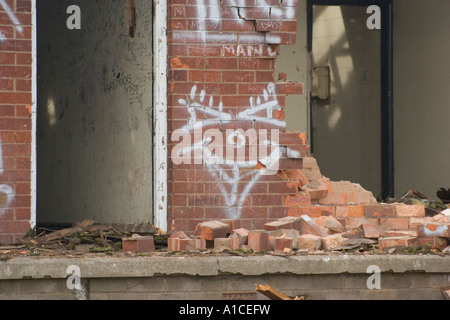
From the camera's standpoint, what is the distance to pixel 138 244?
22.5 feet

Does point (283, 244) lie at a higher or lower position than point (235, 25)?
lower

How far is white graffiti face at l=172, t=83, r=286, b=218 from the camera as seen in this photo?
7359mm

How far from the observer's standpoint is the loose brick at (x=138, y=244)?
6848mm

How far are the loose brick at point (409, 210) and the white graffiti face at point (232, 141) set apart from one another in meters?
1.25

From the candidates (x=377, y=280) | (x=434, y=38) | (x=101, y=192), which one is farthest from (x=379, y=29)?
(x=377, y=280)

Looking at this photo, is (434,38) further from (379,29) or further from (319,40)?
(319,40)

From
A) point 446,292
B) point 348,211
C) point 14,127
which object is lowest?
point 446,292

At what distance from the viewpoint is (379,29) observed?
11.7 metres

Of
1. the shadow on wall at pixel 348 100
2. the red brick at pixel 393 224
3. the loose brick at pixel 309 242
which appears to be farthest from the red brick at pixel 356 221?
the shadow on wall at pixel 348 100

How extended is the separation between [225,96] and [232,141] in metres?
0.40

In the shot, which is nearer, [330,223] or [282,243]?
[282,243]

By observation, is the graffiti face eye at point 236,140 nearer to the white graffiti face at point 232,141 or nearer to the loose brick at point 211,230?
the white graffiti face at point 232,141

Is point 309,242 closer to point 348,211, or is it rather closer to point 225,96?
point 348,211

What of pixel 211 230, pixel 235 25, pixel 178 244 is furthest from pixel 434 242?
pixel 235 25
